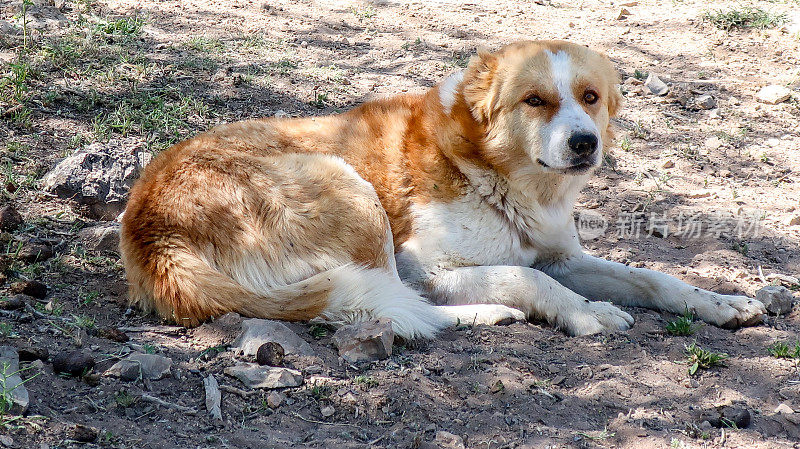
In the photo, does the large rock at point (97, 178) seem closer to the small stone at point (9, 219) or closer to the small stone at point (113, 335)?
the small stone at point (9, 219)

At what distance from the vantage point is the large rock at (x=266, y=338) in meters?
3.18

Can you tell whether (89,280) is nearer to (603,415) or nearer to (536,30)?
(603,415)

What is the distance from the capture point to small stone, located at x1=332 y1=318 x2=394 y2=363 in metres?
3.23

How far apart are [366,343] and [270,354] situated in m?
0.41

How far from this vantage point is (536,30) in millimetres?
7305

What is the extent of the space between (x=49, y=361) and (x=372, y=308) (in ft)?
4.41

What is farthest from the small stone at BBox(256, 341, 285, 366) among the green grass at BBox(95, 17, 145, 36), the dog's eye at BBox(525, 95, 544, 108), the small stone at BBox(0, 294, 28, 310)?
the green grass at BBox(95, 17, 145, 36)

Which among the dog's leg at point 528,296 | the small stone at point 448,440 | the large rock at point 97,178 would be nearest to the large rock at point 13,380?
the small stone at point 448,440

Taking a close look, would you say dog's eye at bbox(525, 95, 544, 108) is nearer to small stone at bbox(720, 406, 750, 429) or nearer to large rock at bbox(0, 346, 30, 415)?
small stone at bbox(720, 406, 750, 429)

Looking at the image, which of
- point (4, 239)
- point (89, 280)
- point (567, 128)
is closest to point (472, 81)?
point (567, 128)

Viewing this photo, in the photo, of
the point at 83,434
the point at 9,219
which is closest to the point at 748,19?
the point at 9,219

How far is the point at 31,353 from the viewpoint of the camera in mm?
2865

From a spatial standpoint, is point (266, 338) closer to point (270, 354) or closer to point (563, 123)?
point (270, 354)

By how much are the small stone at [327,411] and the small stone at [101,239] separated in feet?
6.29
